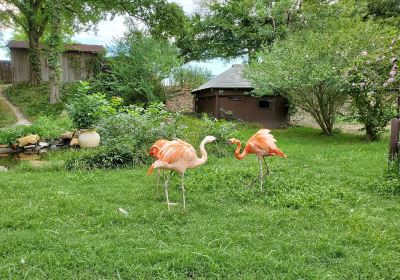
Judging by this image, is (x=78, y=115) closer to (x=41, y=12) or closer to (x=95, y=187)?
(x=95, y=187)

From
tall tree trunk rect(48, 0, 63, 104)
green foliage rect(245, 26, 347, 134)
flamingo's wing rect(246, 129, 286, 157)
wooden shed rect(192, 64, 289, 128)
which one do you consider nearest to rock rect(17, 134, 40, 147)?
flamingo's wing rect(246, 129, 286, 157)

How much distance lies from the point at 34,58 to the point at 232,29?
1088 cm

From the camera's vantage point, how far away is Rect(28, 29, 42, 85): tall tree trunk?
19.9m

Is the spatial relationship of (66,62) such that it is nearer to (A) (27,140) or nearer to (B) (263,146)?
(A) (27,140)

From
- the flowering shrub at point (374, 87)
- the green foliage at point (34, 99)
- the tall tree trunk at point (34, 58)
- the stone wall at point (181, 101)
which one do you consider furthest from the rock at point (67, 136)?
the tall tree trunk at point (34, 58)

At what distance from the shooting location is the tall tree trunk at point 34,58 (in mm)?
19853

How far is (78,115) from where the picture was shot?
905 centimetres

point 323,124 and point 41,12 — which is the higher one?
point 41,12

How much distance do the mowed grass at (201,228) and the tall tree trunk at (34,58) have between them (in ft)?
49.8

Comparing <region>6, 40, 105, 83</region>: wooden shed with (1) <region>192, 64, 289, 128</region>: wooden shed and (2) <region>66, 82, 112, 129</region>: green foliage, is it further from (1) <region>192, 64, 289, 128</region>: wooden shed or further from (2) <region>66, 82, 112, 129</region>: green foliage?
(2) <region>66, 82, 112, 129</region>: green foliage

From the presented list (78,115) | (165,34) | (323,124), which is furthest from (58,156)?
(165,34)

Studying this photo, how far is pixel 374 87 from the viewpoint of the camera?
1012 cm

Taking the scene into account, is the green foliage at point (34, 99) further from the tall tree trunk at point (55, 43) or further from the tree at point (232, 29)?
the tree at point (232, 29)

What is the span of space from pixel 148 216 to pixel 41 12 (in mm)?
18507
